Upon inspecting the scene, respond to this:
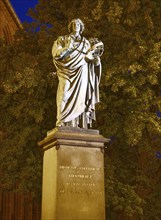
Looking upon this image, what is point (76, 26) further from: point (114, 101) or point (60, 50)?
point (114, 101)

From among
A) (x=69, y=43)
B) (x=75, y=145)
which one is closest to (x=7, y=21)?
(x=69, y=43)

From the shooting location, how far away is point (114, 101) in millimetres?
16453

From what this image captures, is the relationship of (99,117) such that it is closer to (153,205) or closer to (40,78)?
(40,78)

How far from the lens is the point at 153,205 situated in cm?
1752

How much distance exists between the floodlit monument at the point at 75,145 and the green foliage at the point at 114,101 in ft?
16.6

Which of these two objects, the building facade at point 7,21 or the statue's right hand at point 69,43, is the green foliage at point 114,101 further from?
the building facade at point 7,21

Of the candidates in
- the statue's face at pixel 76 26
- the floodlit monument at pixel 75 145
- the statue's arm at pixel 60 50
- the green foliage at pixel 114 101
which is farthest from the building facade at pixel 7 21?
the floodlit monument at pixel 75 145

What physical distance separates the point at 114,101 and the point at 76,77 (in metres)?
6.38

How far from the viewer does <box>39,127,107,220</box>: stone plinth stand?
902cm

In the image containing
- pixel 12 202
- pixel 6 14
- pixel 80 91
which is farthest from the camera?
pixel 6 14

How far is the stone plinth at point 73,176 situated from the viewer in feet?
29.6

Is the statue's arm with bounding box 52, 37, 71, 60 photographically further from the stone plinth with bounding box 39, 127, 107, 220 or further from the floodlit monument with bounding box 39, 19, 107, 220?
the stone plinth with bounding box 39, 127, 107, 220

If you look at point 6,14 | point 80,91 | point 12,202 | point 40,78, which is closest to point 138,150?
point 40,78

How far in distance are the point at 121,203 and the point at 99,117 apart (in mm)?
3090
